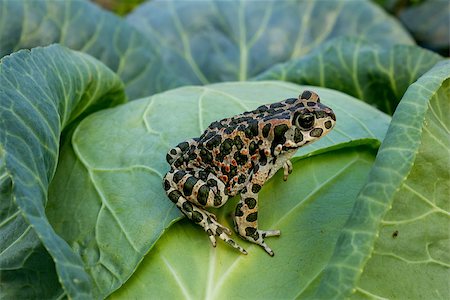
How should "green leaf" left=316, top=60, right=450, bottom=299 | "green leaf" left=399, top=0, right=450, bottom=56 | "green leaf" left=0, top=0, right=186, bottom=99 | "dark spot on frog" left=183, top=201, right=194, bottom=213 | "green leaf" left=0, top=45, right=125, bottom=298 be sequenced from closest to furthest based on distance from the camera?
"green leaf" left=0, top=45, right=125, bottom=298, "green leaf" left=316, top=60, right=450, bottom=299, "dark spot on frog" left=183, top=201, right=194, bottom=213, "green leaf" left=0, top=0, right=186, bottom=99, "green leaf" left=399, top=0, right=450, bottom=56

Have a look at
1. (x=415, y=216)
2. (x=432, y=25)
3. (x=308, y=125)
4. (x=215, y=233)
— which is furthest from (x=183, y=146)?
(x=432, y=25)

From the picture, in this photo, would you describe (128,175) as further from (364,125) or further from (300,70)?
(300,70)

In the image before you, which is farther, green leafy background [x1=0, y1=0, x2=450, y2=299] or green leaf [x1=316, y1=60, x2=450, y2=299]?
green leaf [x1=316, y1=60, x2=450, y2=299]

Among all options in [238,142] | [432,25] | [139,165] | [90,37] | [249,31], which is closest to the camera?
[238,142]

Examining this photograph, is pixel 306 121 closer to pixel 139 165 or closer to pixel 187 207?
pixel 187 207

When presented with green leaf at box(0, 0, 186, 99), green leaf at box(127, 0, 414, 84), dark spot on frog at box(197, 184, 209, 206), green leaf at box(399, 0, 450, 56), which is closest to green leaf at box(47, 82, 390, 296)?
dark spot on frog at box(197, 184, 209, 206)

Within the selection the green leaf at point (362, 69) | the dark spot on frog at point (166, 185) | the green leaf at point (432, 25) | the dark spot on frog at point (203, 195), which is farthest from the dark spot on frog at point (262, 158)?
the green leaf at point (432, 25)

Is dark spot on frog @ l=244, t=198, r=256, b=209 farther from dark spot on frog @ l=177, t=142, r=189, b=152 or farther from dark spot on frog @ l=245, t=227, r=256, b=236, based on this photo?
dark spot on frog @ l=177, t=142, r=189, b=152
